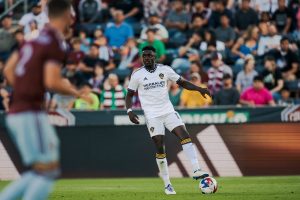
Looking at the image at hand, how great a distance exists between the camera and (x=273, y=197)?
1316cm

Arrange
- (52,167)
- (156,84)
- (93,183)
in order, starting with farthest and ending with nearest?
(93,183)
(156,84)
(52,167)

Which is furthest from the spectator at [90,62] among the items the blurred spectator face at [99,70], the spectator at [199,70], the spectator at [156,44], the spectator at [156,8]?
the spectator at [199,70]

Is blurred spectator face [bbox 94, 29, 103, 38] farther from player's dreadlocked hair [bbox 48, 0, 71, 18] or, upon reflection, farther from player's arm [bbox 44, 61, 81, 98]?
player's arm [bbox 44, 61, 81, 98]

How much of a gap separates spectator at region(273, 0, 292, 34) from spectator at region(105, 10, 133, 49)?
4287 mm

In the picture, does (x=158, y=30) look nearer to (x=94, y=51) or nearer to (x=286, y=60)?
(x=94, y=51)

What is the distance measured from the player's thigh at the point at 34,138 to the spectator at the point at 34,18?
16.8 metres

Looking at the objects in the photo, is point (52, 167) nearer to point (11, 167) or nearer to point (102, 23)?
point (11, 167)

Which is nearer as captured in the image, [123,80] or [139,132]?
[139,132]

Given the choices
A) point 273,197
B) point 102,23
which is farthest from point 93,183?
point 102,23

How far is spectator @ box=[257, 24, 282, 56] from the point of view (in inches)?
935

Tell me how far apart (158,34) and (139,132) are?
5.33 meters

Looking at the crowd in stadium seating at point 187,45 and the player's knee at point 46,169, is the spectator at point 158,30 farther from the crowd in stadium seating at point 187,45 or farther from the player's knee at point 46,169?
the player's knee at point 46,169

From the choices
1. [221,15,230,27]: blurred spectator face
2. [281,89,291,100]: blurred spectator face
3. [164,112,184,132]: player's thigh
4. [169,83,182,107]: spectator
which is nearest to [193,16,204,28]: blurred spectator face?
[221,15,230,27]: blurred spectator face

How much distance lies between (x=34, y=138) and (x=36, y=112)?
0.92ft
